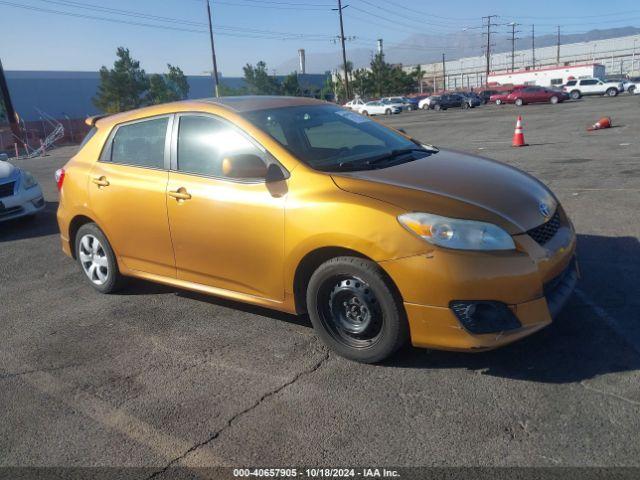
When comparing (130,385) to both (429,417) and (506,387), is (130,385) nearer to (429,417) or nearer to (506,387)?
(429,417)

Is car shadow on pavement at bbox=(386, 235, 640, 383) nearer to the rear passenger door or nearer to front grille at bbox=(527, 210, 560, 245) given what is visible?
A: front grille at bbox=(527, 210, 560, 245)

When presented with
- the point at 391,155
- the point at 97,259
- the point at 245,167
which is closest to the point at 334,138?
the point at 391,155

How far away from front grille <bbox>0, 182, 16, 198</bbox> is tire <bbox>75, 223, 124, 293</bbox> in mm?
3652

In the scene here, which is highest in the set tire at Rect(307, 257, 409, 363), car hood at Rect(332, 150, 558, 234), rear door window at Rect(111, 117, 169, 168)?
rear door window at Rect(111, 117, 169, 168)

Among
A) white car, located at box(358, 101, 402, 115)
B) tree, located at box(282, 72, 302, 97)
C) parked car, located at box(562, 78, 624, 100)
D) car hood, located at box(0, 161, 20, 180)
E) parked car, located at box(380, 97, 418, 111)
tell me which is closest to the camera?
car hood, located at box(0, 161, 20, 180)

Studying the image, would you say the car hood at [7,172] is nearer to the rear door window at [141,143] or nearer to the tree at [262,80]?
the rear door window at [141,143]

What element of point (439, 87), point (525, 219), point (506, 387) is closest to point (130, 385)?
point (506, 387)

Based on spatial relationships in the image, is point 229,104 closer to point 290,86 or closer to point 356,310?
point 356,310

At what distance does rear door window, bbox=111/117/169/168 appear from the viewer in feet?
14.5

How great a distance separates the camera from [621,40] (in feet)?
351

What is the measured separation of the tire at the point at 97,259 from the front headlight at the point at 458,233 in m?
3.00

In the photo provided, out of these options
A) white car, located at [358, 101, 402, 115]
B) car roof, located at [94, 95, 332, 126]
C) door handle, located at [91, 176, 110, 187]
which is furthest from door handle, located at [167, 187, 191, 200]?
white car, located at [358, 101, 402, 115]

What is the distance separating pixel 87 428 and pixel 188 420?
562mm

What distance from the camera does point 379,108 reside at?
52156mm
